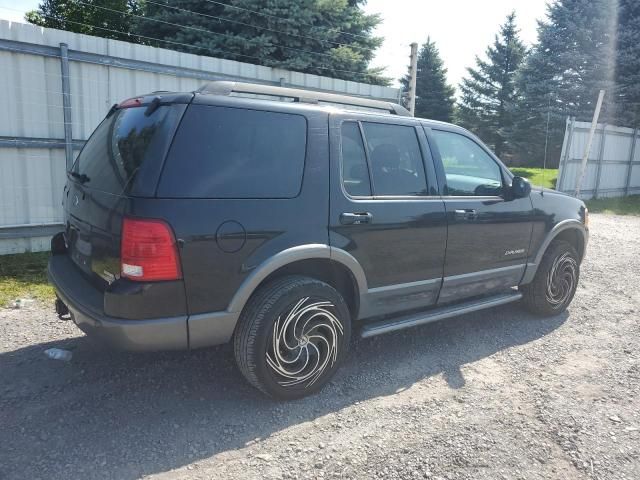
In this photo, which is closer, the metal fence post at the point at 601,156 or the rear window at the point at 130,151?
the rear window at the point at 130,151

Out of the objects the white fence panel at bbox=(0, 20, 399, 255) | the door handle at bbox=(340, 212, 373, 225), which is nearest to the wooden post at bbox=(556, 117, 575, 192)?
the white fence panel at bbox=(0, 20, 399, 255)

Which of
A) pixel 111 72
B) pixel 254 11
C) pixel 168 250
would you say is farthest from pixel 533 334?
pixel 254 11

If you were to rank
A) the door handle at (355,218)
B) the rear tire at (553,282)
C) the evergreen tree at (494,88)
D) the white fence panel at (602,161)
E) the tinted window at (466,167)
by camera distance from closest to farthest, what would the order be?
1. the door handle at (355,218)
2. the tinted window at (466,167)
3. the rear tire at (553,282)
4. the white fence panel at (602,161)
5. the evergreen tree at (494,88)

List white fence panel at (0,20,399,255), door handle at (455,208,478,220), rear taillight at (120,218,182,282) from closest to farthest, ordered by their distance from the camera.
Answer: rear taillight at (120,218,182,282)
door handle at (455,208,478,220)
white fence panel at (0,20,399,255)

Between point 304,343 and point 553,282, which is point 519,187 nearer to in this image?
point 553,282

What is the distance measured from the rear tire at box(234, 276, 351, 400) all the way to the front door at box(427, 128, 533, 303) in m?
1.18

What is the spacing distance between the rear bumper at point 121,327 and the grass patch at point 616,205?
1365 cm

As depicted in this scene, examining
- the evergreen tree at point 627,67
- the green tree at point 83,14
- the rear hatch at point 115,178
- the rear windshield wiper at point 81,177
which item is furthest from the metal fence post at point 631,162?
the green tree at point 83,14

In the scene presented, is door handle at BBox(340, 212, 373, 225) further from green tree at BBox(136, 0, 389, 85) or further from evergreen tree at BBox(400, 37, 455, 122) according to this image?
evergreen tree at BBox(400, 37, 455, 122)

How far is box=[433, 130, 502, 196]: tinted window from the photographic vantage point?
13.6 ft

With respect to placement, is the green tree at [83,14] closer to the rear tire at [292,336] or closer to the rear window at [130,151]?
the rear window at [130,151]

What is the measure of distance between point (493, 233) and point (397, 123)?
1313 millimetres

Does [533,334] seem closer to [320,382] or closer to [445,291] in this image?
[445,291]

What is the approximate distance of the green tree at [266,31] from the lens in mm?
10867
